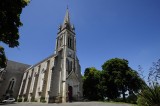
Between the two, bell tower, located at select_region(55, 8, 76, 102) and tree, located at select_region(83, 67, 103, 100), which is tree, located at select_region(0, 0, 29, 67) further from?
tree, located at select_region(83, 67, 103, 100)

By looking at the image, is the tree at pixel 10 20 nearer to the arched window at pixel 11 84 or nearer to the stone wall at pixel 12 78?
the stone wall at pixel 12 78

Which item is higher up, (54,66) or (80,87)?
(54,66)

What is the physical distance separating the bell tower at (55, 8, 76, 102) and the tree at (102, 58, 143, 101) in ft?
35.2

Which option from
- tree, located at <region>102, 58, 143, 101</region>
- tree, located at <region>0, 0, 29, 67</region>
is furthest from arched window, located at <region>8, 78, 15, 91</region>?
tree, located at <region>0, 0, 29, 67</region>

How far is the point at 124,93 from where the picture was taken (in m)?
35.5

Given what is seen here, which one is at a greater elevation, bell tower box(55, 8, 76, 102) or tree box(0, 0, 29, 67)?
bell tower box(55, 8, 76, 102)

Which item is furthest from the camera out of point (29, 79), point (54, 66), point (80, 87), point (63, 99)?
point (29, 79)

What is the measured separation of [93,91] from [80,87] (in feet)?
24.2

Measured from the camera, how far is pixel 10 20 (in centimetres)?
963

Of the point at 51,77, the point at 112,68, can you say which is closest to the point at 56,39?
the point at 51,77

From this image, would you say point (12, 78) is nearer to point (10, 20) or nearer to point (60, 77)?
point (60, 77)

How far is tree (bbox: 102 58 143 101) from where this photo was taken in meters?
34.2

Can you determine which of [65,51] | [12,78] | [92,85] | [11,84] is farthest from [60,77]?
[12,78]

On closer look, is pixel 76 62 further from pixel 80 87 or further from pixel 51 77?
pixel 51 77
